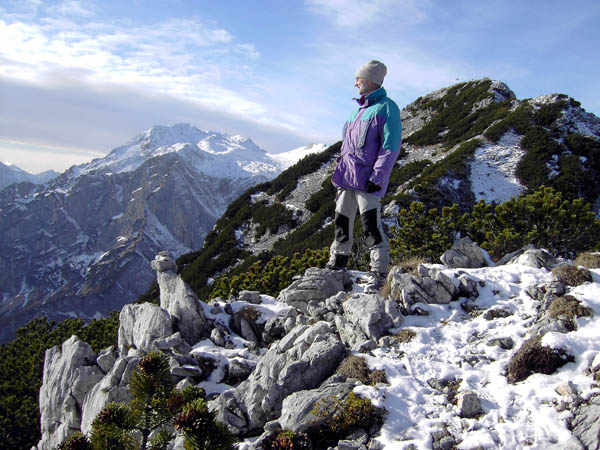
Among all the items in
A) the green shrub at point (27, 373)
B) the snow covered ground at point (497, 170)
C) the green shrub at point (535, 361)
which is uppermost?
the snow covered ground at point (497, 170)

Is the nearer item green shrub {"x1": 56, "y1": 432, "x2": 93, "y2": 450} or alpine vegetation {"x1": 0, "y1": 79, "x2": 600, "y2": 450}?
green shrub {"x1": 56, "y1": 432, "x2": 93, "y2": 450}

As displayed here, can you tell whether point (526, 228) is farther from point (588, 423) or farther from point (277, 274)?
point (277, 274)

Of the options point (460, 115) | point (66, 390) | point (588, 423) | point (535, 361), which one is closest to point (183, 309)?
point (66, 390)

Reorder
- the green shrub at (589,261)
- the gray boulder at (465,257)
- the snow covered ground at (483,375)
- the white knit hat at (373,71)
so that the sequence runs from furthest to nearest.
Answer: the gray boulder at (465,257) < the white knit hat at (373,71) < the green shrub at (589,261) < the snow covered ground at (483,375)

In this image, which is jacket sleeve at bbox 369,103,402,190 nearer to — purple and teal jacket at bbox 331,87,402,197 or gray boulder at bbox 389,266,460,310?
purple and teal jacket at bbox 331,87,402,197

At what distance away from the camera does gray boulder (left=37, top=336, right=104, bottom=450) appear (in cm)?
838

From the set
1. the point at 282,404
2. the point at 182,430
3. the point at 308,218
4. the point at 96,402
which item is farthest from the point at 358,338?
the point at 308,218

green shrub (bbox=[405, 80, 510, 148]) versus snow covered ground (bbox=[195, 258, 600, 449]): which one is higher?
green shrub (bbox=[405, 80, 510, 148])

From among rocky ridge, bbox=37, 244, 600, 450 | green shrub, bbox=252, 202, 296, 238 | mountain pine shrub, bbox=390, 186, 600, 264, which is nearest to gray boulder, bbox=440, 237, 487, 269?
rocky ridge, bbox=37, 244, 600, 450

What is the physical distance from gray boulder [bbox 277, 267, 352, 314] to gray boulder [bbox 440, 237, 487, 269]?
2211 mm

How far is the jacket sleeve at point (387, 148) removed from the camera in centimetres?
636

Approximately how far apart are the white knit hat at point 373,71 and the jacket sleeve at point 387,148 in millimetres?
638

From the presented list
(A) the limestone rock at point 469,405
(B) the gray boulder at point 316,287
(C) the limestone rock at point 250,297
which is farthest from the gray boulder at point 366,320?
(C) the limestone rock at point 250,297

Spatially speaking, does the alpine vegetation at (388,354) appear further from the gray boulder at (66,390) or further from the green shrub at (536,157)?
the green shrub at (536,157)
